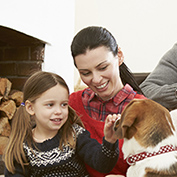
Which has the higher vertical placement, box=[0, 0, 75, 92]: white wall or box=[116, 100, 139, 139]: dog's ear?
box=[0, 0, 75, 92]: white wall

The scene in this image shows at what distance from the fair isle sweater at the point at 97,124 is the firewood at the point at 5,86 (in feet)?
3.26

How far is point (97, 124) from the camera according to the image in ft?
4.67

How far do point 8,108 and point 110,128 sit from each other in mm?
1439

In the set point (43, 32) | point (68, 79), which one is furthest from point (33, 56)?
point (68, 79)

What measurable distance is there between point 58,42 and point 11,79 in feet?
1.81

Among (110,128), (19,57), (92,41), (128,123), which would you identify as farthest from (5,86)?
(128,123)

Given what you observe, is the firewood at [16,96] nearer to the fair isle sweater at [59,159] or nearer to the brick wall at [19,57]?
the brick wall at [19,57]

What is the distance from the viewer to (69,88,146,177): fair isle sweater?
53.0 inches

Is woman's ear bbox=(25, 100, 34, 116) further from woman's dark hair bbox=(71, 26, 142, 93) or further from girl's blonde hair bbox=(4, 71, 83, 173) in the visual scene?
woman's dark hair bbox=(71, 26, 142, 93)

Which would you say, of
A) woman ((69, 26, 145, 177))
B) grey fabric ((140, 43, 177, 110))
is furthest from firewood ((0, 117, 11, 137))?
grey fabric ((140, 43, 177, 110))

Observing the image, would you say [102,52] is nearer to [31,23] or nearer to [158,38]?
[31,23]

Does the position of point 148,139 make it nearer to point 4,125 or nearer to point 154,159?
point 154,159

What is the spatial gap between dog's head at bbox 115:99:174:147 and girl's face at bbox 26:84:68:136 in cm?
38

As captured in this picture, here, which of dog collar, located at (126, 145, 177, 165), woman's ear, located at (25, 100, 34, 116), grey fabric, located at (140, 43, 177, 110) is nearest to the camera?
dog collar, located at (126, 145, 177, 165)
